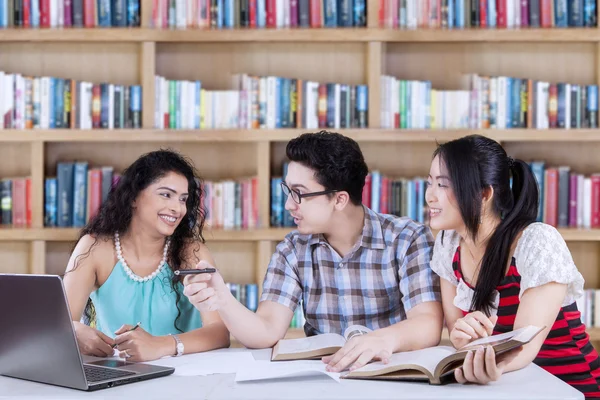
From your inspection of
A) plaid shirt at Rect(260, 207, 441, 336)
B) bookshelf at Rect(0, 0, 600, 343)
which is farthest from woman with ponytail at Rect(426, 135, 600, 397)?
bookshelf at Rect(0, 0, 600, 343)

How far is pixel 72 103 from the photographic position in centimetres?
311

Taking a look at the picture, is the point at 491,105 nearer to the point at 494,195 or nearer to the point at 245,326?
the point at 494,195

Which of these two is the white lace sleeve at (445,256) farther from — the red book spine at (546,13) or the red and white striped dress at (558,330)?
the red book spine at (546,13)

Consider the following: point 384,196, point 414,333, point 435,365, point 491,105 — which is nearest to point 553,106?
point 491,105

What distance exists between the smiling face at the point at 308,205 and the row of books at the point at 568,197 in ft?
4.80

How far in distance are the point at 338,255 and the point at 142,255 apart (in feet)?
1.80

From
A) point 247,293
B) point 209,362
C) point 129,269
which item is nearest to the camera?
point 209,362

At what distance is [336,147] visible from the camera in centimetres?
198

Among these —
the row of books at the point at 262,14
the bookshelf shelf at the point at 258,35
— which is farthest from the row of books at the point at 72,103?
the row of books at the point at 262,14

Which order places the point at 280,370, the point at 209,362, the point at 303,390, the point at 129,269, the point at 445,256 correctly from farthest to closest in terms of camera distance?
the point at 129,269, the point at 445,256, the point at 209,362, the point at 280,370, the point at 303,390

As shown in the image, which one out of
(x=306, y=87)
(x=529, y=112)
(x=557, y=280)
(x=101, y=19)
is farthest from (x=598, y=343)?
(x=101, y=19)

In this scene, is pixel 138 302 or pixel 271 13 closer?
pixel 138 302

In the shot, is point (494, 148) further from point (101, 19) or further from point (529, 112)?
point (101, 19)

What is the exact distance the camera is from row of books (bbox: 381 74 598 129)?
3.12 m
